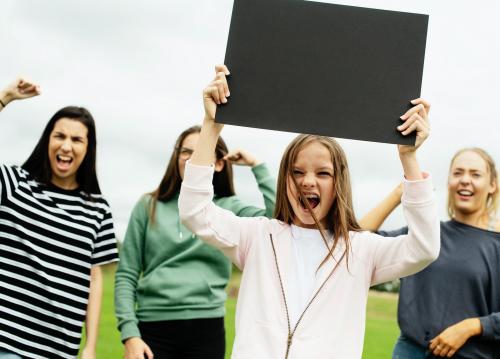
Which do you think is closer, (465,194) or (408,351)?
(408,351)

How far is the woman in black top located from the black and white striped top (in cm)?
144

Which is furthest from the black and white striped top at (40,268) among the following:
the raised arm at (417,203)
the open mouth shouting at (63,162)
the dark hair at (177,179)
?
the raised arm at (417,203)

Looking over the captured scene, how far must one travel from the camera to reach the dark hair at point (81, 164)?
3.16 metres

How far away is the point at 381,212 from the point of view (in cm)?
338

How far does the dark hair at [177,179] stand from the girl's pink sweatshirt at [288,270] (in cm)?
104

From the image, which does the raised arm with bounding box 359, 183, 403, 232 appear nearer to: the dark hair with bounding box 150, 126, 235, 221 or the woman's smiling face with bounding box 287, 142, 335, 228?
the dark hair with bounding box 150, 126, 235, 221

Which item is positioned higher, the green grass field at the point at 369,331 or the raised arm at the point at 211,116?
the raised arm at the point at 211,116

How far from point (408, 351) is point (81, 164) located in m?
1.90

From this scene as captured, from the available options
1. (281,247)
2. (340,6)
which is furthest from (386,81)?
(281,247)

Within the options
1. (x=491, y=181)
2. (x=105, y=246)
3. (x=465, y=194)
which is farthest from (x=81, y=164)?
(x=491, y=181)

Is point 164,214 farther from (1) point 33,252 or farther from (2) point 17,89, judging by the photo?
(2) point 17,89

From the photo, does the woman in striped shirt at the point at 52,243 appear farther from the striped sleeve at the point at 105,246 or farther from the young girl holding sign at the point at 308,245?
the young girl holding sign at the point at 308,245

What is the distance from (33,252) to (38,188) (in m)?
0.32

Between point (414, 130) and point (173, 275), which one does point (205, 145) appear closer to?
point (414, 130)
